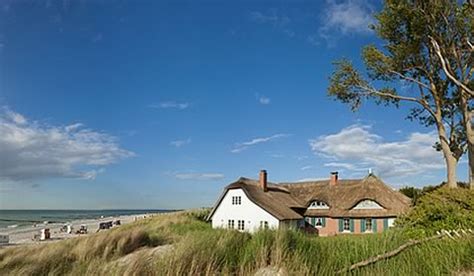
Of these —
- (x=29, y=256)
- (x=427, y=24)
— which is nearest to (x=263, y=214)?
(x=427, y=24)

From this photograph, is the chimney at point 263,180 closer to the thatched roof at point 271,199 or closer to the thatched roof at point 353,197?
the thatched roof at point 271,199

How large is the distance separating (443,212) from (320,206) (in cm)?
2382

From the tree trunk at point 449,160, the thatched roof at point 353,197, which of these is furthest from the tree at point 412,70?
the thatched roof at point 353,197

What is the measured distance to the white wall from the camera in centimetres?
3269

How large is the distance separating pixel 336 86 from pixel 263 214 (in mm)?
14134

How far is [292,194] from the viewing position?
38469 mm

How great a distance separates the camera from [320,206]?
35844 mm

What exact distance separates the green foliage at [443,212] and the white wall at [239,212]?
18247 mm

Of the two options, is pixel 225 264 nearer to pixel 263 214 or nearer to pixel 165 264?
pixel 165 264

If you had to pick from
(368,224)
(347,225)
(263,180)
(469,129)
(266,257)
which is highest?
(469,129)

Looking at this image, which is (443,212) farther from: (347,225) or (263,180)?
(263,180)

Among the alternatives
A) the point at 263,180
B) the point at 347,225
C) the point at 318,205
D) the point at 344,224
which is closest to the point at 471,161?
the point at 347,225

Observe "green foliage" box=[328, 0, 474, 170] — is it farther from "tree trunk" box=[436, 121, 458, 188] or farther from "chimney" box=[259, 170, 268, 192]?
"chimney" box=[259, 170, 268, 192]

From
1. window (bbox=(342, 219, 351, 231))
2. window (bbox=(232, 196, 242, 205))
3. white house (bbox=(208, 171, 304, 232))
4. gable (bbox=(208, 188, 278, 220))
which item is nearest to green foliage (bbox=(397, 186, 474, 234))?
white house (bbox=(208, 171, 304, 232))
